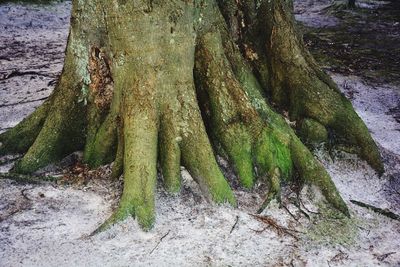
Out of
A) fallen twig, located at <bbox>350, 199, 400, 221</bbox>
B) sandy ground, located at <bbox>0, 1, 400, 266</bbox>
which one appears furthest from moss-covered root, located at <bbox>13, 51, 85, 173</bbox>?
fallen twig, located at <bbox>350, 199, 400, 221</bbox>

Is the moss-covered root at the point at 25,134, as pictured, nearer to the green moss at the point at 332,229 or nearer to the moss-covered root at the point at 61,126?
the moss-covered root at the point at 61,126

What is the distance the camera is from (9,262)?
2076 mm

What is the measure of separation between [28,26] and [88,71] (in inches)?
270

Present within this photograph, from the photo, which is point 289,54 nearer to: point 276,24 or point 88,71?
point 276,24

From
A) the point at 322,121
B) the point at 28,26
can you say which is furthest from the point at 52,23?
the point at 322,121

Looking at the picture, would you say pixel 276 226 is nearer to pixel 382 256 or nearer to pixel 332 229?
pixel 332 229

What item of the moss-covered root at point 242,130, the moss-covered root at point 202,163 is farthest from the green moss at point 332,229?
the moss-covered root at point 202,163

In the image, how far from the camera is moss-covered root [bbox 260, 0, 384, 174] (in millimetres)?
3238

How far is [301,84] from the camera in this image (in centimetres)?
332

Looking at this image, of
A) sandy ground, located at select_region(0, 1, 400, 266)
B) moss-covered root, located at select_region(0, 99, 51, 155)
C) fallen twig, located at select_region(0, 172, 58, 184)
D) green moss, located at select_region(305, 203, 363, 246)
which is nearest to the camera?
sandy ground, located at select_region(0, 1, 400, 266)

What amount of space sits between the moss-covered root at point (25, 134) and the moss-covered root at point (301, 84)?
185cm

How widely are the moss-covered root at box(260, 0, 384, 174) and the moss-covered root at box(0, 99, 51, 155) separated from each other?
1847mm

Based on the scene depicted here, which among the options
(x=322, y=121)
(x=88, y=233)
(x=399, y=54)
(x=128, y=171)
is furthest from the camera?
(x=399, y=54)

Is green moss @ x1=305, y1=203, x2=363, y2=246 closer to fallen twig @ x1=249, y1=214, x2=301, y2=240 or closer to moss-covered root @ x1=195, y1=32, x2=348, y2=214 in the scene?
fallen twig @ x1=249, y1=214, x2=301, y2=240
